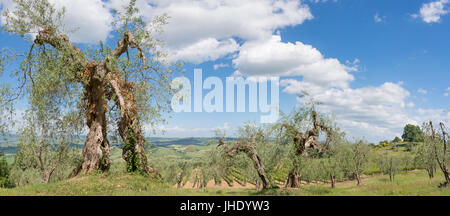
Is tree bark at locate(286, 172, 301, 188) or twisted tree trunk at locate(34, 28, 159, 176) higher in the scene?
twisted tree trunk at locate(34, 28, 159, 176)

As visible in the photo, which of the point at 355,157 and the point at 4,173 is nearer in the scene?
the point at 355,157

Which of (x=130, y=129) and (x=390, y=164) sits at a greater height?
(x=130, y=129)

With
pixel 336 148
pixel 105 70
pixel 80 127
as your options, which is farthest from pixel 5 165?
pixel 336 148

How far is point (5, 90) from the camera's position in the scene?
799 inches

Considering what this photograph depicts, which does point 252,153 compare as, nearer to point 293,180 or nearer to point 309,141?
point 293,180

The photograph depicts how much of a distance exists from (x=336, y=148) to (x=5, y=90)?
101 ft

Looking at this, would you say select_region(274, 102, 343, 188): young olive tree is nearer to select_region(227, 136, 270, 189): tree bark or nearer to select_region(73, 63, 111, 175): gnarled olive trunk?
select_region(227, 136, 270, 189): tree bark

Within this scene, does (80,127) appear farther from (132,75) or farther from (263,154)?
(263,154)

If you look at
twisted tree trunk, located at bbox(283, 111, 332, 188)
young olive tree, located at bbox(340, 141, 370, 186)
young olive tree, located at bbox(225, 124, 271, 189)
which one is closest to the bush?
young olive tree, located at bbox(225, 124, 271, 189)

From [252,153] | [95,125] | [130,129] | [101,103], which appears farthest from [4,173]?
[252,153]

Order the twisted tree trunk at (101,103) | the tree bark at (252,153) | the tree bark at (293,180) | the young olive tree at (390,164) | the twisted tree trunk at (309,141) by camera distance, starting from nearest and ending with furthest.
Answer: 1. the twisted tree trunk at (101,103)
2. the tree bark at (252,153)
3. the twisted tree trunk at (309,141)
4. the tree bark at (293,180)
5. the young olive tree at (390,164)

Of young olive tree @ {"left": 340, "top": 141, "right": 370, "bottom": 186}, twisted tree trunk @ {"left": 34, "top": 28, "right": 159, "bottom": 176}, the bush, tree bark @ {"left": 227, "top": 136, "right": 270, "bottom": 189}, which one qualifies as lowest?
the bush

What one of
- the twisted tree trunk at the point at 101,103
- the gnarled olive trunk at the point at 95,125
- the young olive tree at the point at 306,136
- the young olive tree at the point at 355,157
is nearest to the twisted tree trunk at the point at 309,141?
the young olive tree at the point at 306,136

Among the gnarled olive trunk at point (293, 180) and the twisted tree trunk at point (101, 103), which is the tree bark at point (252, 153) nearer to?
the gnarled olive trunk at point (293, 180)
